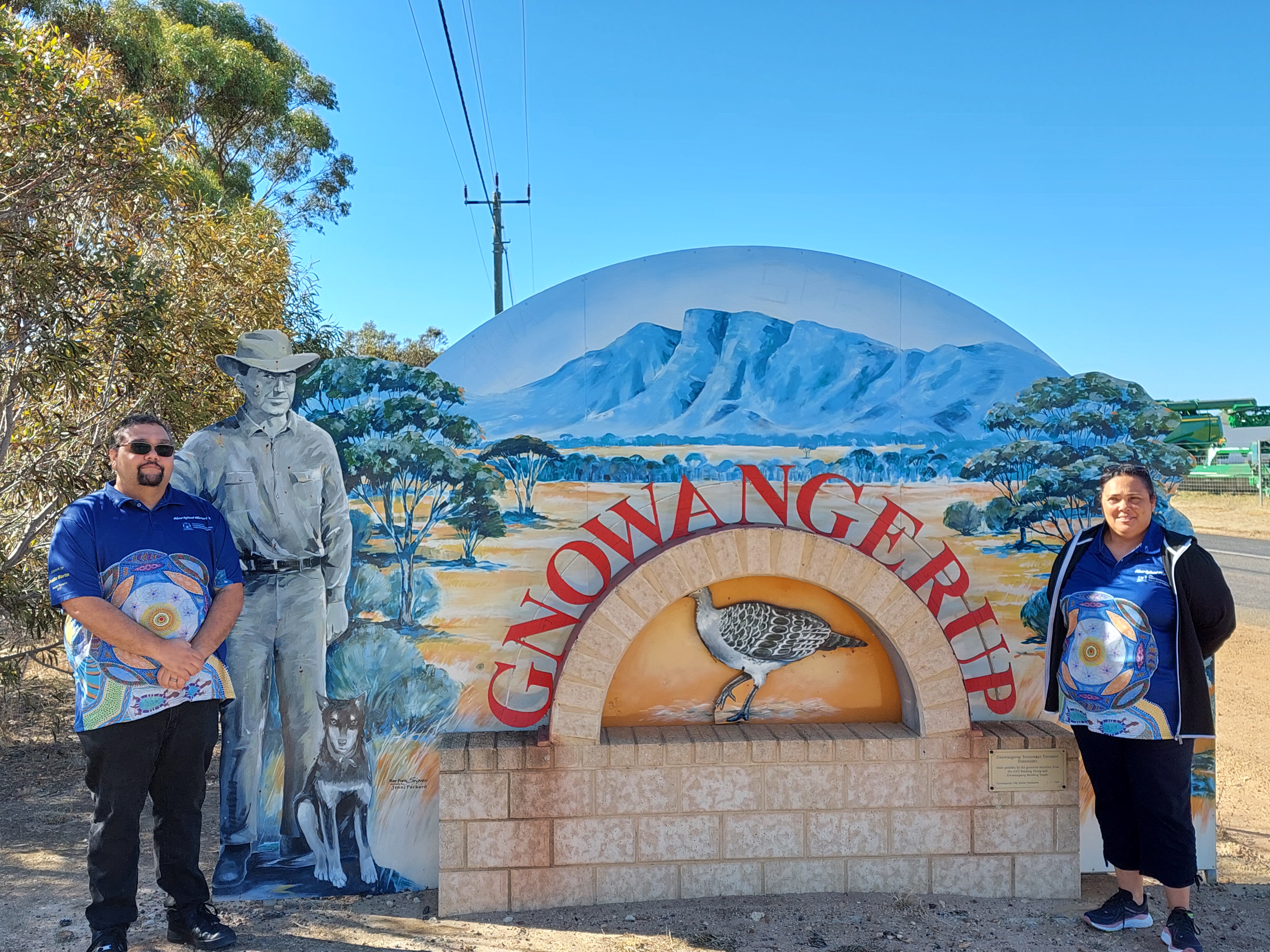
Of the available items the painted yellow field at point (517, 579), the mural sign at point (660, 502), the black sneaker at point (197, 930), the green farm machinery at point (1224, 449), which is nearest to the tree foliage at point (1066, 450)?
the mural sign at point (660, 502)

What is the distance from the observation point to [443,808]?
3.98 metres

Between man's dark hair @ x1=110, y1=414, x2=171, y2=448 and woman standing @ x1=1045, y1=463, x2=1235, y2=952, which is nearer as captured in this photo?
man's dark hair @ x1=110, y1=414, x2=171, y2=448

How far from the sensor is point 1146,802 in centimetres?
378

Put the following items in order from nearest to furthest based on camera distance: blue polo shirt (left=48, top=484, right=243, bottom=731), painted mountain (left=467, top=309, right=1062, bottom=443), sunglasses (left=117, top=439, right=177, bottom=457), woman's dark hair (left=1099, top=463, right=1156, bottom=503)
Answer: blue polo shirt (left=48, top=484, right=243, bottom=731) → sunglasses (left=117, top=439, right=177, bottom=457) → woman's dark hair (left=1099, top=463, right=1156, bottom=503) → painted mountain (left=467, top=309, right=1062, bottom=443)

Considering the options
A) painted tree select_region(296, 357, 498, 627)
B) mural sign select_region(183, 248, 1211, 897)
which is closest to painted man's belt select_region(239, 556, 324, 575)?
mural sign select_region(183, 248, 1211, 897)

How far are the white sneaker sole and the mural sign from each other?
40.2 inches

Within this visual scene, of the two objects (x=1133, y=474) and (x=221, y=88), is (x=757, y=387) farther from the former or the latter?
(x=221, y=88)

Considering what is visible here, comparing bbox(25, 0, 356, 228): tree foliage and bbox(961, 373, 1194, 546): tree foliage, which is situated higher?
bbox(25, 0, 356, 228): tree foliage

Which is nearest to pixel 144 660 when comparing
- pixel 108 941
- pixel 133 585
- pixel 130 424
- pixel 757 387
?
pixel 133 585

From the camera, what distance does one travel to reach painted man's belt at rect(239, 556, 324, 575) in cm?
421

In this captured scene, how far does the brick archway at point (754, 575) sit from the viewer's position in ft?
13.2

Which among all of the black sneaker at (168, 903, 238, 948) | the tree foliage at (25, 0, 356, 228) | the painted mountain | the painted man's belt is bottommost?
the black sneaker at (168, 903, 238, 948)

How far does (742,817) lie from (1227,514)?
28386mm

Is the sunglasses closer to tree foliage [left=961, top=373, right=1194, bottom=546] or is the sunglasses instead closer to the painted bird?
the painted bird
